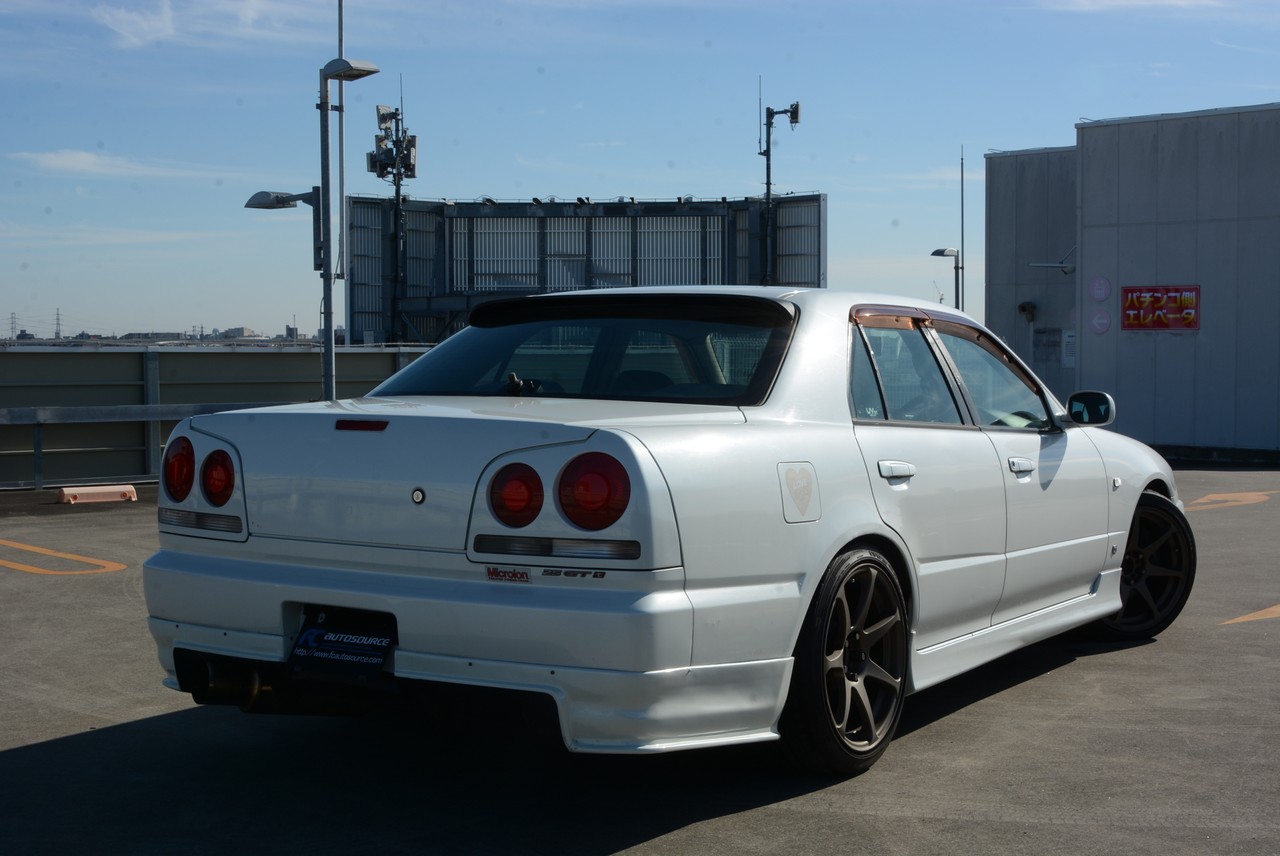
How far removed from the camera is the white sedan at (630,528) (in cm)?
376

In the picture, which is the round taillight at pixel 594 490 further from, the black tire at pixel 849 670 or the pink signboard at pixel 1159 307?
the pink signboard at pixel 1159 307

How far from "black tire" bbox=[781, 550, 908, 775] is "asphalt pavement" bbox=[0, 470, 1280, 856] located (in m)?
0.14

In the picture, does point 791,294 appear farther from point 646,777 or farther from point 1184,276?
point 1184,276

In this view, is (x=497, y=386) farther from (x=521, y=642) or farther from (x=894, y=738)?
(x=894, y=738)

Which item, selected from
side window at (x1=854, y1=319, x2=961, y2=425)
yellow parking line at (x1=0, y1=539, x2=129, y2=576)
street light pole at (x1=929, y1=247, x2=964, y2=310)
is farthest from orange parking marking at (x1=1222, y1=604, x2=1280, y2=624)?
street light pole at (x1=929, y1=247, x2=964, y2=310)

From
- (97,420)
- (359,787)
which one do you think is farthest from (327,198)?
(359,787)

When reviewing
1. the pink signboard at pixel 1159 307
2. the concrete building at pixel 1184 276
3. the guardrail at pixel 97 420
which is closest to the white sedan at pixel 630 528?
the guardrail at pixel 97 420

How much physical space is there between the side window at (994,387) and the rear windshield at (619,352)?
3.70 feet

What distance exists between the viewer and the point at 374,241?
5081cm

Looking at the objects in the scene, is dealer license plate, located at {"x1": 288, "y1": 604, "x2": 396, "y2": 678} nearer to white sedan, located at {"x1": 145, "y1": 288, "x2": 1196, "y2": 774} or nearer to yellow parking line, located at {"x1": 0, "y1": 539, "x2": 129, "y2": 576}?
white sedan, located at {"x1": 145, "y1": 288, "x2": 1196, "y2": 774}

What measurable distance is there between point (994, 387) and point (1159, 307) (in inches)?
729

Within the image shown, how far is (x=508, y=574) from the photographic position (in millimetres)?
3809

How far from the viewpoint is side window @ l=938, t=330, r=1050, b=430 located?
5.60m

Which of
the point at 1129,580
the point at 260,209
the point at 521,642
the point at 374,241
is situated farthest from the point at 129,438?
the point at 374,241
